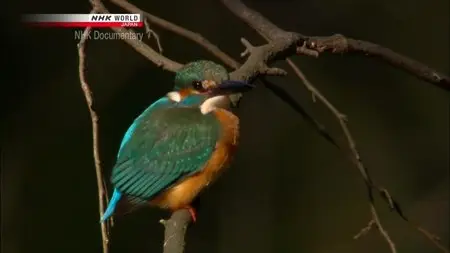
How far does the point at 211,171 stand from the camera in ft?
4.41

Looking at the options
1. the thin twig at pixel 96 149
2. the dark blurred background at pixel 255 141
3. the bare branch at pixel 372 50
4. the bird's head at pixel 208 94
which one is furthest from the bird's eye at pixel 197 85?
the dark blurred background at pixel 255 141

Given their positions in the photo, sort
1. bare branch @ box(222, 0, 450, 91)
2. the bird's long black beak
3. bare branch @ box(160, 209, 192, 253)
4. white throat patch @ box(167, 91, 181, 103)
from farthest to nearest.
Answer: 1. bare branch @ box(222, 0, 450, 91)
2. white throat patch @ box(167, 91, 181, 103)
3. the bird's long black beak
4. bare branch @ box(160, 209, 192, 253)

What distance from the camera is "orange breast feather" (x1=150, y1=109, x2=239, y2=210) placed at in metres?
1.34

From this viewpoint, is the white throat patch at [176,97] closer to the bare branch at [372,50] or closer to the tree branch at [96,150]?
the tree branch at [96,150]

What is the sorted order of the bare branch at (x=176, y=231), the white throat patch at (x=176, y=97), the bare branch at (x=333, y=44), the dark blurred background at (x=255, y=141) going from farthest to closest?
the dark blurred background at (x=255, y=141)
the bare branch at (x=333, y=44)
the white throat patch at (x=176, y=97)
the bare branch at (x=176, y=231)

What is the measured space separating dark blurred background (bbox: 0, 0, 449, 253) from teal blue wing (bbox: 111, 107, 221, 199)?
0.64m

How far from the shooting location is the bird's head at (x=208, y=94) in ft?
4.13


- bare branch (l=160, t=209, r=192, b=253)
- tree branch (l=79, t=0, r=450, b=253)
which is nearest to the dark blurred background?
tree branch (l=79, t=0, r=450, b=253)

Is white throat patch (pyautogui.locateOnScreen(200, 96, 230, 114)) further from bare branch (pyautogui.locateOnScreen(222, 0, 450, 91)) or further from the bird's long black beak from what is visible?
bare branch (pyautogui.locateOnScreen(222, 0, 450, 91))

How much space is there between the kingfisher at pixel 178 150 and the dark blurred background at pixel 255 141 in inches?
25.3

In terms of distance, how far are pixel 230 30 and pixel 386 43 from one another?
0.67 meters

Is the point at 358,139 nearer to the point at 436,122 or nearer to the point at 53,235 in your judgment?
the point at 436,122

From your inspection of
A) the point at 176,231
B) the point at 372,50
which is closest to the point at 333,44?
the point at 372,50

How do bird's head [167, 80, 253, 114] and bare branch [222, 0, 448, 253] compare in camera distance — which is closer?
bird's head [167, 80, 253, 114]
